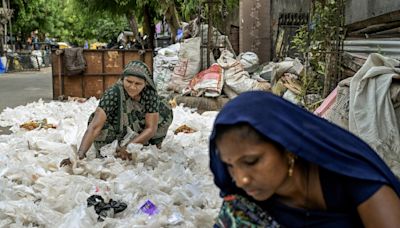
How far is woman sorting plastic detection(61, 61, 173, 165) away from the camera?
4.54m

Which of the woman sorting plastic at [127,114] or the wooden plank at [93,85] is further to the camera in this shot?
the wooden plank at [93,85]

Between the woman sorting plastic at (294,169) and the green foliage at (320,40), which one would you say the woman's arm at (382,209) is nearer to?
the woman sorting plastic at (294,169)

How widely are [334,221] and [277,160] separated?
0.98 feet

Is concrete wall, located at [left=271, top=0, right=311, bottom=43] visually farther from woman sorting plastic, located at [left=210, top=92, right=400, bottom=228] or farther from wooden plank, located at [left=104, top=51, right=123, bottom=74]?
woman sorting plastic, located at [left=210, top=92, right=400, bottom=228]

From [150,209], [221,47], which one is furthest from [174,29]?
[150,209]

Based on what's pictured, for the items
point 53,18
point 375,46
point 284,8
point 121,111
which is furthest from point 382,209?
point 53,18

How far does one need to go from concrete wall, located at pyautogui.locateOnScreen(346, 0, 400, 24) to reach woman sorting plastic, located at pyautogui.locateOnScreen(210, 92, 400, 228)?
3.04 metres

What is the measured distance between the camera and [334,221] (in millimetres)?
1551

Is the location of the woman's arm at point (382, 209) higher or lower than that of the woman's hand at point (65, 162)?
higher

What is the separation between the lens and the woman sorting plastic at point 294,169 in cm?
140

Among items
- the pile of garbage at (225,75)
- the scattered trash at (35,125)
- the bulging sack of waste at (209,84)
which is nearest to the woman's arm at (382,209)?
the pile of garbage at (225,75)

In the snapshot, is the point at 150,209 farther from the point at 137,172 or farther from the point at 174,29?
the point at 174,29

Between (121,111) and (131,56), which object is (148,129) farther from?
(131,56)

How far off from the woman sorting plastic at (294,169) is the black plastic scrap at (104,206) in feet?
6.49
